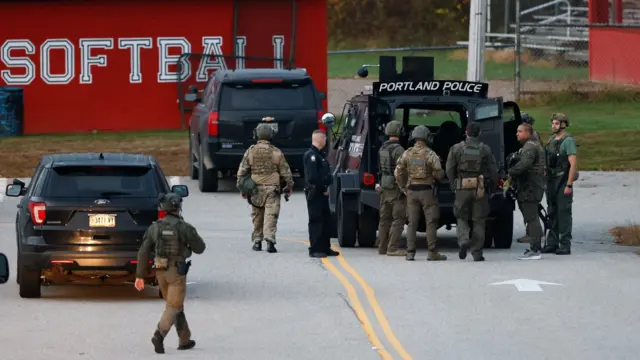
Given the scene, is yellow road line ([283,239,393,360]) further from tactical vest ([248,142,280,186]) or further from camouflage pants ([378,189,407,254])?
tactical vest ([248,142,280,186])

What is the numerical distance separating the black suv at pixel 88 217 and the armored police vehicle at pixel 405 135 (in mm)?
4539

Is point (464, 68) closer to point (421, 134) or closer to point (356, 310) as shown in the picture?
point (421, 134)

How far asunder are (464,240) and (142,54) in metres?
19.2

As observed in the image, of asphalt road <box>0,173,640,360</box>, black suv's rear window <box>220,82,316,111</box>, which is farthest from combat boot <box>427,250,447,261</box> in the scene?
black suv's rear window <box>220,82,316,111</box>

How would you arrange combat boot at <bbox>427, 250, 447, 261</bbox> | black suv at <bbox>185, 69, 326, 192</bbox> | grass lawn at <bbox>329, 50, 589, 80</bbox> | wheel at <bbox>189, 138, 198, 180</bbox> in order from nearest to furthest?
combat boot at <bbox>427, 250, 447, 261</bbox>
black suv at <bbox>185, 69, 326, 192</bbox>
wheel at <bbox>189, 138, 198, 180</bbox>
grass lawn at <bbox>329, 50, 589, 80</bbox>

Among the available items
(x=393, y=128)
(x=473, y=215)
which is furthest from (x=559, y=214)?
(x=393, y=128)

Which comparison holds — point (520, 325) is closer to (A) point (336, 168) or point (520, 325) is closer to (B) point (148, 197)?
(B) point (148, 197)

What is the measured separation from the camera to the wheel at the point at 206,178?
26953mm

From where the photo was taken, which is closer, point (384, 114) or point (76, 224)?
point (76, 224)

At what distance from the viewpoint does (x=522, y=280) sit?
17.2m

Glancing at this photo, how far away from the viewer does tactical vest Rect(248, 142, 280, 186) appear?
1980cm

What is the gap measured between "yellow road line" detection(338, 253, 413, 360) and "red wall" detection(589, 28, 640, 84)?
24.1 m

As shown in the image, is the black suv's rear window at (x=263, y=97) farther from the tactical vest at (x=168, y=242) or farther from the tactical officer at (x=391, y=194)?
the tactical vest at (x=168, y=242)

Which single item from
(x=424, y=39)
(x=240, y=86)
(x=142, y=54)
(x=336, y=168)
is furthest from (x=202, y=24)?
(x=424, y=39)
